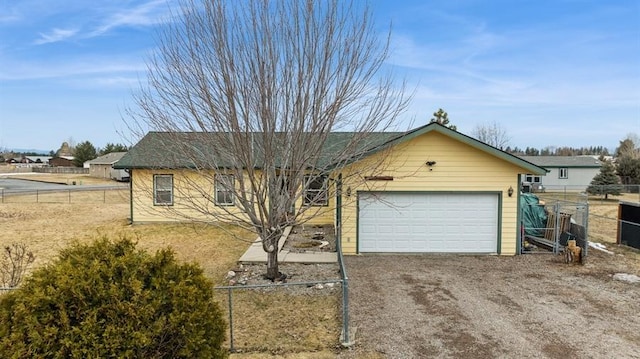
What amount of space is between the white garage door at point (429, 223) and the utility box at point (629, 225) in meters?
4.80

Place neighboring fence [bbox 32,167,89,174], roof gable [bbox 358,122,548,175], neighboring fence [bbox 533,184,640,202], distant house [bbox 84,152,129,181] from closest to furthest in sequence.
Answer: roof gable [bbox 358,122,548,175] → neighboring fence [bbox 533,184,640,202] → distant house [bbox 84,152,129,181] → neighboring fence [bbox 32,167,89,174]

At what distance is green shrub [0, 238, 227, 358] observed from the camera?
10.8 feet

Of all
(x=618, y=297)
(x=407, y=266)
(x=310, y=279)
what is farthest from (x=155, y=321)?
(x=618, y=297)

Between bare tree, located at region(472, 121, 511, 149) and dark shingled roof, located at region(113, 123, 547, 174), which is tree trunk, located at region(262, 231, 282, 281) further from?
bare tree, located at region(472, 121, 511, 149)

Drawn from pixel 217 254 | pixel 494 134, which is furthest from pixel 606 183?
pixel 217 254

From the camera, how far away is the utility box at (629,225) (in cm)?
1271

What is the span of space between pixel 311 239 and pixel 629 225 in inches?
420

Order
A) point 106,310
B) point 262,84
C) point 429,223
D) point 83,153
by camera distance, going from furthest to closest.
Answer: point 83,153 → point 429,223 → point 262,84 → point 106,310

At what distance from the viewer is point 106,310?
345cm

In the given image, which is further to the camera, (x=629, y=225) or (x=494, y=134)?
(x=494, y=134)

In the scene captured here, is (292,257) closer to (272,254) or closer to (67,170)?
(272,254)

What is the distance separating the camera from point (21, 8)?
10727 millimetres

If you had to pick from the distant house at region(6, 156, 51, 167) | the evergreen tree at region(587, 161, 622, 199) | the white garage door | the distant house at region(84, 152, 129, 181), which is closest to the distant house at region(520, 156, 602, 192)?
the evergreen tree at region(587, 161, 622, 199)

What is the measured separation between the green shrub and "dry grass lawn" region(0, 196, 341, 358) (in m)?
0.67
